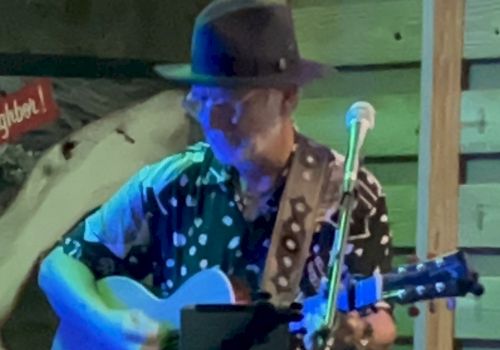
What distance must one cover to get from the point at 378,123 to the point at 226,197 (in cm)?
75

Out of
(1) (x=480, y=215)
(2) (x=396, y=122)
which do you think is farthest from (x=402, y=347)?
(2) (x=396, y=122)

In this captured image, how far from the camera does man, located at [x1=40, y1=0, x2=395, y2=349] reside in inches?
74.2

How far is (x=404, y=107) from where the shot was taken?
2631 millimetres

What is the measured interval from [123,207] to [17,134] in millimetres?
735

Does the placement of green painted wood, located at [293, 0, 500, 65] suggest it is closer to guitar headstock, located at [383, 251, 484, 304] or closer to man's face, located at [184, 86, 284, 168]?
man's face, located at [184, 86, 284, 168]

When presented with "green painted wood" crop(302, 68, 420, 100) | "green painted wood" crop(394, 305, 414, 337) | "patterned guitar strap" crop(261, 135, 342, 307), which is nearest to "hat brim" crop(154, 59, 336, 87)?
"patterned guitar strap" crop(261, 135, 342, 307)

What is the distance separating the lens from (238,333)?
54.1 inches

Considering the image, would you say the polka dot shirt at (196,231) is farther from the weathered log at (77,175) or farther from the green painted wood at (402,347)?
the green painted wood at (402,347)

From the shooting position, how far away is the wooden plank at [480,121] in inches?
95.9

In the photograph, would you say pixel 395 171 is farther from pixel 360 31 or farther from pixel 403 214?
pixel 360 31

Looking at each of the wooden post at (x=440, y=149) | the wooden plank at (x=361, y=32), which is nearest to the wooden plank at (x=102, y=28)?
the wooden plank at (x=361, y=32)

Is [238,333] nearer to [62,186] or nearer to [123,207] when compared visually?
[123,207]

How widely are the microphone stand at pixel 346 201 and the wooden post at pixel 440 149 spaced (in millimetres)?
977

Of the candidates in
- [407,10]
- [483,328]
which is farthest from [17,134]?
[483,328]
